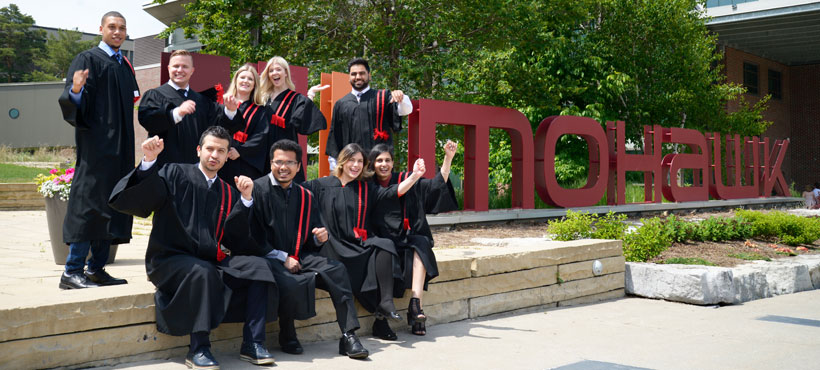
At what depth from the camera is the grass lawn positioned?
56.5ft

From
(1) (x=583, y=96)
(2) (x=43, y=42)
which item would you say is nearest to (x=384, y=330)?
(1) (x=583, y=96)

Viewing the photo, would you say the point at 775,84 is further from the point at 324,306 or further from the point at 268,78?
the point at 324,306

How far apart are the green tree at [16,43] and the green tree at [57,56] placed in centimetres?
74

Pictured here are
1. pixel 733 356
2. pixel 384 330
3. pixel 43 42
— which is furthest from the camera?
pixel 43 42

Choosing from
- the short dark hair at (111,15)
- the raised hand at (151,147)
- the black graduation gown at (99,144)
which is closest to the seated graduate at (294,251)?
the raised hand at (151,147)

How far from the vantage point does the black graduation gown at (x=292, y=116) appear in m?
5.45

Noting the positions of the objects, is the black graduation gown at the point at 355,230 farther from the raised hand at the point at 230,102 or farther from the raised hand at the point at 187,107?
the raised hand at the point at 187,107

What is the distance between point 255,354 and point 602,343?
2485 mm

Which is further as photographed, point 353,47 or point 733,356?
point 353,47

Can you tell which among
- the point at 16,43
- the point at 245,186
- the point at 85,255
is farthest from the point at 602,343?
the point at 16,43

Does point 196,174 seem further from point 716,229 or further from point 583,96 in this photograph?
point 583,96

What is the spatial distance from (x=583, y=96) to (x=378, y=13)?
758cm

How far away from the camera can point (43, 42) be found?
4409 centimetres

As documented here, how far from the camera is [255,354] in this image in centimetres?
390
